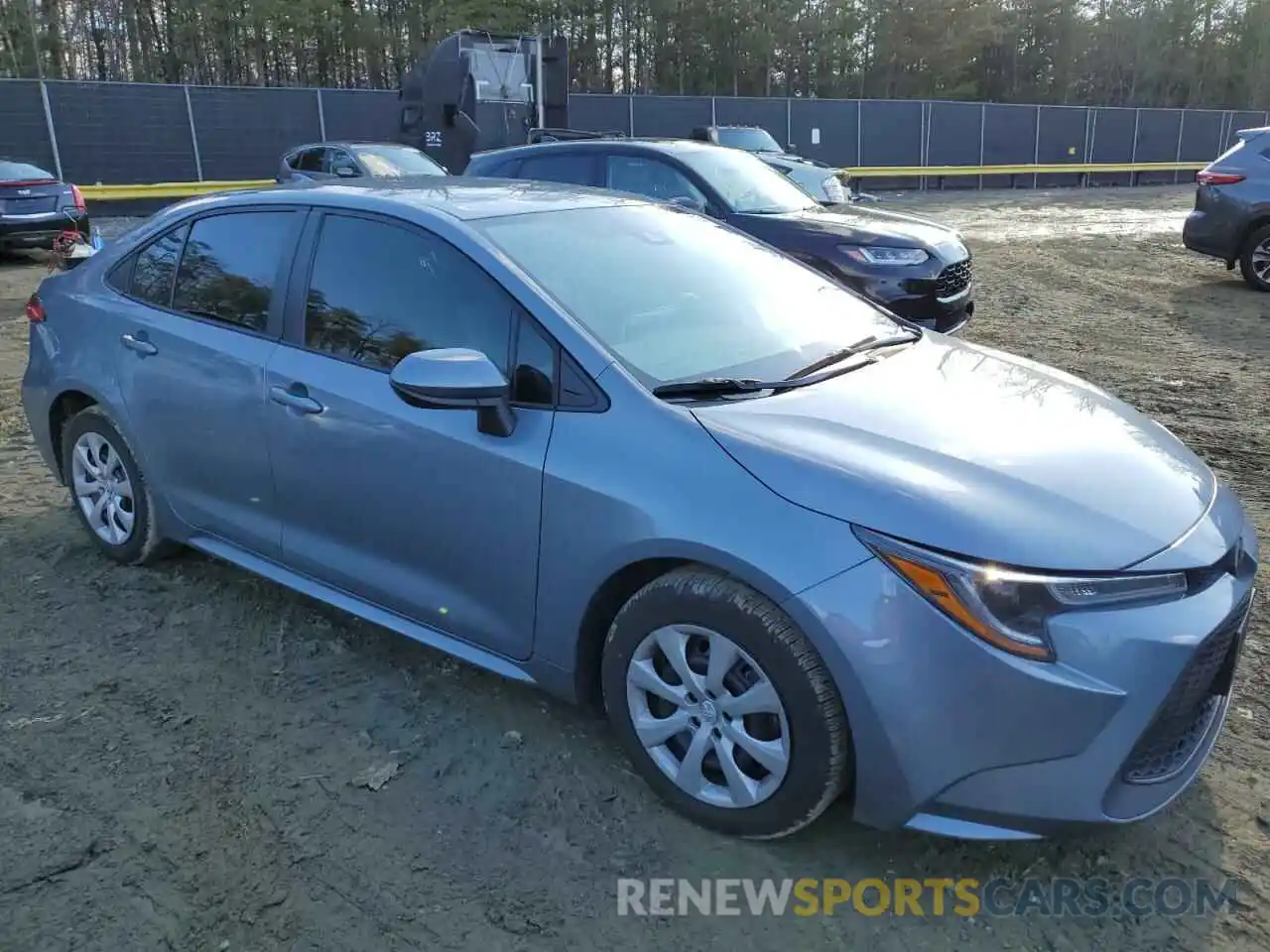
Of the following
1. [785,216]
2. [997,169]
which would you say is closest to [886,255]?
[785,216]

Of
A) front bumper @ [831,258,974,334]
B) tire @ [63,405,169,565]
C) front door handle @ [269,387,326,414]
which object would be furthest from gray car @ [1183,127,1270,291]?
tire @ [63,405,169,565]

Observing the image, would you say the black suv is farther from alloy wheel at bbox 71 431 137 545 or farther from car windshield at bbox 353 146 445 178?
car windshield at bbox 353 146 445 178

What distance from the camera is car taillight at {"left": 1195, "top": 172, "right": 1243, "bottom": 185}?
10852mm

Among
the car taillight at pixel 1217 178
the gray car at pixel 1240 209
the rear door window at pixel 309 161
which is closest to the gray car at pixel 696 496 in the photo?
the gray car at pixel 1240 209

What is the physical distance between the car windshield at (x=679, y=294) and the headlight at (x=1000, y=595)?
0.92 m

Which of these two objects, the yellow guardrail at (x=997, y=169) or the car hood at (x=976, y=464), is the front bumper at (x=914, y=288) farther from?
the yellow guardrail at (x=997, y=169)

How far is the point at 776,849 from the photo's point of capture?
2664 millimetres

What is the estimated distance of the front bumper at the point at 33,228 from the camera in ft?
42.1

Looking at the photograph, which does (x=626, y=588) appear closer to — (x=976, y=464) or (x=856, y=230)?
(x=976, y=464)

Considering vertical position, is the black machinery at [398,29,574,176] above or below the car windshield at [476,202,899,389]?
above

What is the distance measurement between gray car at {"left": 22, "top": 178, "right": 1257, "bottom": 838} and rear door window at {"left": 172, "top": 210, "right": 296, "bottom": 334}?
2 cm

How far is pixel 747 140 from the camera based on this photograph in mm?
18875

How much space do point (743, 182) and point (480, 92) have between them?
11642 millimetres

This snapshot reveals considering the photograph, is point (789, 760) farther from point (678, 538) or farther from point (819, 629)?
point (678, 538)
